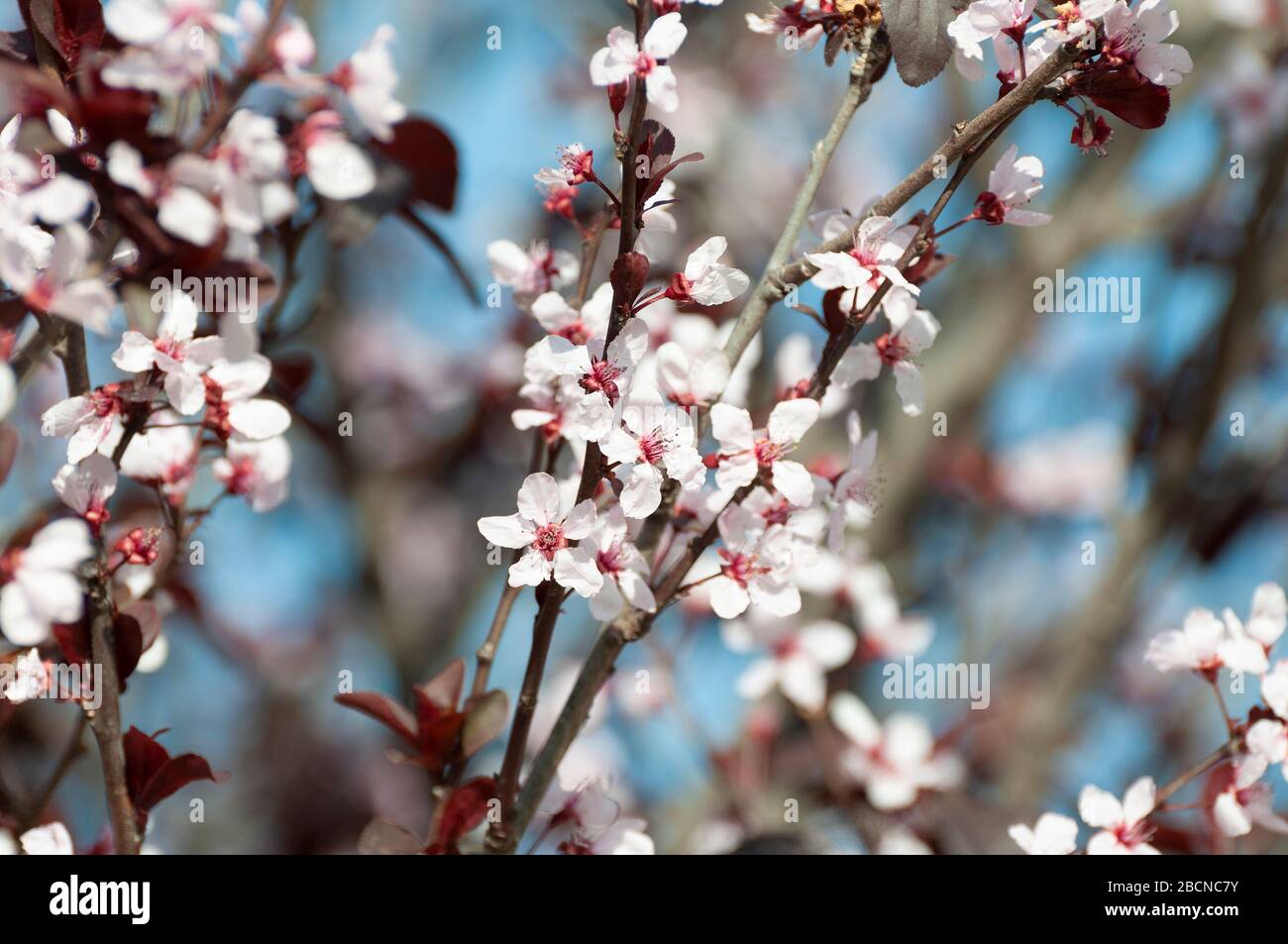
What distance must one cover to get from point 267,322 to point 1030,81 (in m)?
0.84

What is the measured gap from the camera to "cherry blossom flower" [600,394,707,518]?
83 centimetres

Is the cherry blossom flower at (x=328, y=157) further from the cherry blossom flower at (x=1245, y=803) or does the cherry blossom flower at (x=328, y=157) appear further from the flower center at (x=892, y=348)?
the cherry blossom flower at (x=1245, y=803)

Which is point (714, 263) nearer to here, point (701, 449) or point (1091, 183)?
point (701, 449)

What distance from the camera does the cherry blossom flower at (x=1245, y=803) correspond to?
1.05 m

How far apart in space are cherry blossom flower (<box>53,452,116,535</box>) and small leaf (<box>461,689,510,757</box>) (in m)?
0.36

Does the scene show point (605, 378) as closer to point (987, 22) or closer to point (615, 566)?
point (615, 566)

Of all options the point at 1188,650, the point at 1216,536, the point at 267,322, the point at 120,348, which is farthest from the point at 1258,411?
the point at 120,348

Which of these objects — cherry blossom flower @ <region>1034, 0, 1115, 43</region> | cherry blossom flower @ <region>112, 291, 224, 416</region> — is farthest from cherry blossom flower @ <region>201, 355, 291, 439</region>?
cherry blossom flower @ <region>1034, 0, 1115, 43</region>

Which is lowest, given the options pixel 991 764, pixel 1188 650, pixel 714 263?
pixel 991 764

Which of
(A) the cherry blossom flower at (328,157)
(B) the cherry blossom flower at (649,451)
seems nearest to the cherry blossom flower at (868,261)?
(B) the cherry blossom flower at (649,451)

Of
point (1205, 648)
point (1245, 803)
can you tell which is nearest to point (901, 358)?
point (1205, 648)

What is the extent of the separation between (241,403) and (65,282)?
19 centimetres

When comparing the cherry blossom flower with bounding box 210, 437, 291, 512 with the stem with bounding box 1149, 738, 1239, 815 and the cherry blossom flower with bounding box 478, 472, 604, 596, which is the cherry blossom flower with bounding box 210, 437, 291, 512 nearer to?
the cherry blossom flower with bounding box 478, 472, 604, 596

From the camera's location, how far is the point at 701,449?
1.01m
